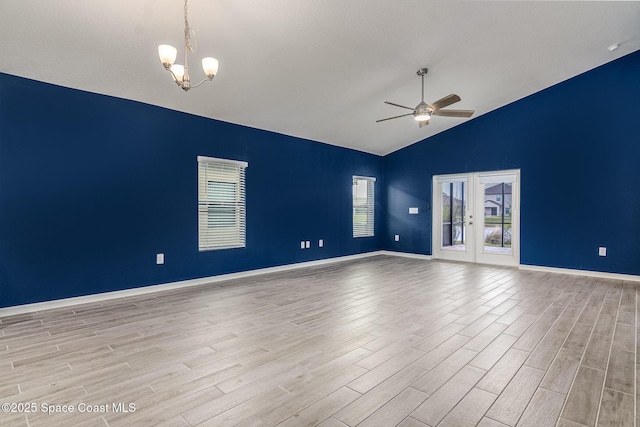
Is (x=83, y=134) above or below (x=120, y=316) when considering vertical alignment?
above

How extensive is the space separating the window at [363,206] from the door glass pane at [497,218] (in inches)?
104

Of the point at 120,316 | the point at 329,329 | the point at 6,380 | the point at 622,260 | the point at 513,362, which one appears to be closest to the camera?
the point at 6,380

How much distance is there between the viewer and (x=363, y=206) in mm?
8016

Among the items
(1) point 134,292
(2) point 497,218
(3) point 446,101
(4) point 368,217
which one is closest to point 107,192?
(1) point 134,292

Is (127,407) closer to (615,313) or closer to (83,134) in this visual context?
(83,134)

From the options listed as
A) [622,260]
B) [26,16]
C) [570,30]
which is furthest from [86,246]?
[622,260]

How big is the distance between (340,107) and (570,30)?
3.29m

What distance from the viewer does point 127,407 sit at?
1.87 m

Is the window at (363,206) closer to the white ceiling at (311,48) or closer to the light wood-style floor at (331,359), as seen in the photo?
the white ceiling at (311,48)

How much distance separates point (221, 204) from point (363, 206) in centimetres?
389

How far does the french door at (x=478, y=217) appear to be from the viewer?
651 cm

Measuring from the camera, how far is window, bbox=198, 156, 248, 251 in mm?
5047

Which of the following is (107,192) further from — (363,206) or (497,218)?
(497,218)

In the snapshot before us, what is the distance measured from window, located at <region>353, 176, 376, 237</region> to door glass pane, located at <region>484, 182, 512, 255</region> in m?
2.65
